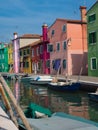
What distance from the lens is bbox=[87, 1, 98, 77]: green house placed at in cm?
3900

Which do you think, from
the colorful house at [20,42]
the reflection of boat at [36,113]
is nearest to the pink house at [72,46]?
the colorful house at [20,42]

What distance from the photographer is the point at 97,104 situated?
21.4 m

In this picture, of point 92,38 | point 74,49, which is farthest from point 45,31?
point 92,38

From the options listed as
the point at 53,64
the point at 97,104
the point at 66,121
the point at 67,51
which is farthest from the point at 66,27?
the point at 66,121

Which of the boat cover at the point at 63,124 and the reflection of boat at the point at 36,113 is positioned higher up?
the boat cover at the point at 63,124

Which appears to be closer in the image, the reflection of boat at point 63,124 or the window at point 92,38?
the reflection of boat at point 63,124

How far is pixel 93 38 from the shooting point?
39719mm

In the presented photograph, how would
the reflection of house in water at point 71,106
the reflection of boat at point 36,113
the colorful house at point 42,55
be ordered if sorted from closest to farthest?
the reflection of boat at point 36,113 → the reflection of house in water at point 71,106 → the colorful house at point 42,55

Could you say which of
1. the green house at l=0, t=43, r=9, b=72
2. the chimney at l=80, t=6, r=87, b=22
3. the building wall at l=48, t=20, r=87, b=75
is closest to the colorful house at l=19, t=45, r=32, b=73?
the green house at l=0, t=43, r=9, b=72

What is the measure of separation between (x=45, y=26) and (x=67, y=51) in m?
10.0

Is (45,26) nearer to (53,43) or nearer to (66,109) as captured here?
(53,43)

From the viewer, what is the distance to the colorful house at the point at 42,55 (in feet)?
180

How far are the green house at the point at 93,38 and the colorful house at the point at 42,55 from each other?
1495cm

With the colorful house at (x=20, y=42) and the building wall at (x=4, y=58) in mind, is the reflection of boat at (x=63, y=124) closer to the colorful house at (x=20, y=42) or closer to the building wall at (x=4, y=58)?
the colorful house at (x=20, y=42)
